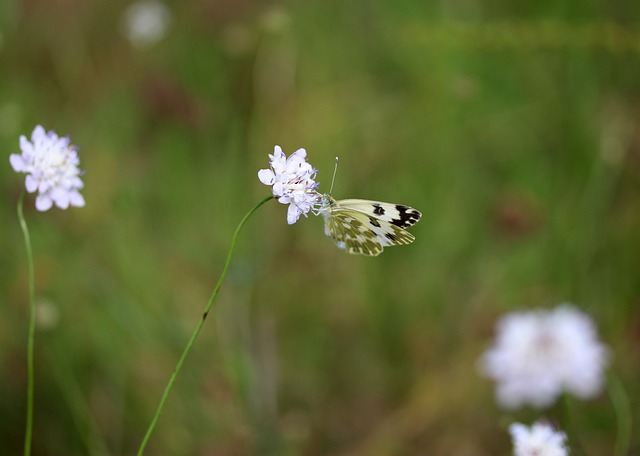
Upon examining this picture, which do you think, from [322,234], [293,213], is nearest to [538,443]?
[293,213]

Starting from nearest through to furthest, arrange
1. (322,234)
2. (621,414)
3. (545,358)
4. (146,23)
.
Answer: (621,414) < (545,358) < (322,234) < (146,23)

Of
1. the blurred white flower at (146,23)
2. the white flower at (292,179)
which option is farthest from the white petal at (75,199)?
the blurred white flower at (146,23)

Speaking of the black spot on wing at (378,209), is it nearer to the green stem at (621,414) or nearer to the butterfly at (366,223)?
the butterfly at (366,223)

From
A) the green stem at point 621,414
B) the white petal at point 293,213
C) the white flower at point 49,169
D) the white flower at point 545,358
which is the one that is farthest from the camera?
the white flower at point 545,358

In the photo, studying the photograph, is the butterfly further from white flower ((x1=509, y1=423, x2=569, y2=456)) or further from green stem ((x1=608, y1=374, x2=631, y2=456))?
green stem ((x1=608, y1=374, x2=631, y2=456))

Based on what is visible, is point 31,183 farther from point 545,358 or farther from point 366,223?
point 545,358

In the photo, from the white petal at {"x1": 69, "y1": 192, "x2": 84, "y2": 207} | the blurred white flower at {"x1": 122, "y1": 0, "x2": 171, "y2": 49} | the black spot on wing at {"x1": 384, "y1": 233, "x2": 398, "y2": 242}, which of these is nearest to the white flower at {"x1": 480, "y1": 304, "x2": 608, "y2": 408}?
the black spot on wing at {"x1": 384, "y1": 233, "x2": 398, "y2": 242}

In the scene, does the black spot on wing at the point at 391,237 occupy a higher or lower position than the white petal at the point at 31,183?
lower
